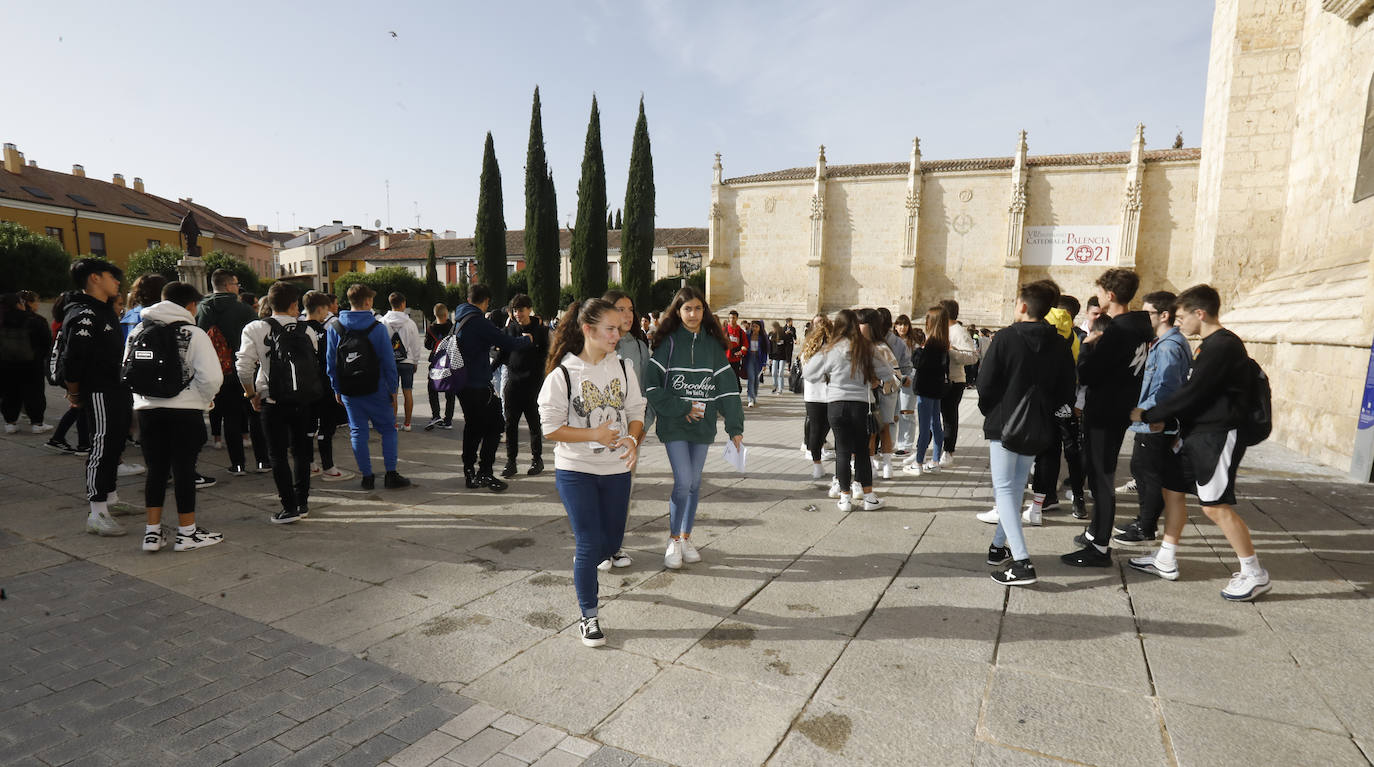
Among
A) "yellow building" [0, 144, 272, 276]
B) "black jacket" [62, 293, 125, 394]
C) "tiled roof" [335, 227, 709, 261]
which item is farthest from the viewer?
"tiled roof" [335, 227, 709, 261]

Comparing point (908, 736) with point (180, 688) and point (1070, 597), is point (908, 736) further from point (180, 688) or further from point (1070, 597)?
point (180, 688)

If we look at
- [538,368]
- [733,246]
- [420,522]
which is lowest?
[420,522]

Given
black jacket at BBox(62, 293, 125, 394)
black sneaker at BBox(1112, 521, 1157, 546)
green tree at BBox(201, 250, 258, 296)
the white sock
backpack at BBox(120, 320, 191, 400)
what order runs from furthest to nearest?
1. green tree at BBox(201, 250, 258, 296)
2. black sneaker at BBox(1112, 521, 1157, 546)
3. black jacket at BBox(62, 293, 125, 394)
4. backpack at BBox(120, 320, 191, 400)
5. the white sock

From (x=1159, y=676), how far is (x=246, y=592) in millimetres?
4693

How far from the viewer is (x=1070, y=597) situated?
3779 millimetres

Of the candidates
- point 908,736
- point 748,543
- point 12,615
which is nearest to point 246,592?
point 12,615

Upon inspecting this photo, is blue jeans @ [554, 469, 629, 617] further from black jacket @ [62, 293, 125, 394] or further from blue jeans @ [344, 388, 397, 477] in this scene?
black jacket @ [62, 293, 125, 394]

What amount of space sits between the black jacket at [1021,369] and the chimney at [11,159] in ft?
179

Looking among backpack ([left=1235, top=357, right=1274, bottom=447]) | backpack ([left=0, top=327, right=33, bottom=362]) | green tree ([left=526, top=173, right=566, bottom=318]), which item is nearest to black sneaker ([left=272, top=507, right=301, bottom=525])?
backpack ([left=0, top=327, right=33, bottom=362])

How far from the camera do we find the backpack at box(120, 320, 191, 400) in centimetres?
414

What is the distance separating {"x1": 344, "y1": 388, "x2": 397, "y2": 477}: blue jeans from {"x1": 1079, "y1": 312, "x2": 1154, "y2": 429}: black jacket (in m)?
5.59

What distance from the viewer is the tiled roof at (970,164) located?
31.9m

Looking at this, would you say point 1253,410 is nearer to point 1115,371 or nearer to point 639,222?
point 1115,371

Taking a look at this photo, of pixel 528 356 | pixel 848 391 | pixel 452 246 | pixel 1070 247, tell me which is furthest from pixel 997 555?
pixel 452 246
